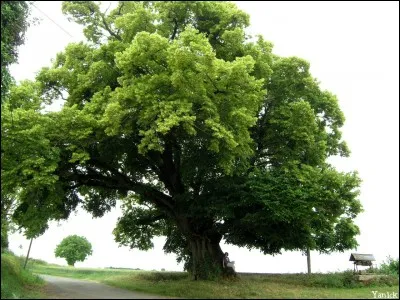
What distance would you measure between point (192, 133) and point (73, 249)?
129 feet

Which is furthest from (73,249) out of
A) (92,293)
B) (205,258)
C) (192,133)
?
(192,133)

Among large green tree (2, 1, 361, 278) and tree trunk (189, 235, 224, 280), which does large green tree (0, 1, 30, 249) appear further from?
tree trunk (189, 235, 224, 280)

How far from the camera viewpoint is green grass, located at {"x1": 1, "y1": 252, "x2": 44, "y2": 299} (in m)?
11.0

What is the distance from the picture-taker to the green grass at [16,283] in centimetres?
1100

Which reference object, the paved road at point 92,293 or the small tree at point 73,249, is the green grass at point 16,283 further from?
the small tree at point 73,249

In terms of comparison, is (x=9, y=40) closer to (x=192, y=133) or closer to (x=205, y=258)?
(x=192, y=133)

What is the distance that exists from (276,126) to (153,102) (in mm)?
7080

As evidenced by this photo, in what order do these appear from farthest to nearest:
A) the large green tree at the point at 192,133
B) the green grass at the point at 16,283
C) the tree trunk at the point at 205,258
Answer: the tree trunk at the point at 205,258
the large green tree at the point at 192,133
the green grass at the point at 16,283

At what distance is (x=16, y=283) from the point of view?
12.9m

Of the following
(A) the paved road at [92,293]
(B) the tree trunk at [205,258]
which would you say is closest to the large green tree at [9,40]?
(A) the paved road at [92,293]

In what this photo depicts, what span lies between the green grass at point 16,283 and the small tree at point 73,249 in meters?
32.4

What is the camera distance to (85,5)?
19.0m

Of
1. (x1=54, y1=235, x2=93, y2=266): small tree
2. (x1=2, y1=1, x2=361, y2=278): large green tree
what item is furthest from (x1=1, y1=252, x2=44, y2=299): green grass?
(x1=54, y1=235, x2=93, y2=266): small tree

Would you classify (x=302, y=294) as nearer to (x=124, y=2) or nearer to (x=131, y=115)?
(x=131, y=115)
